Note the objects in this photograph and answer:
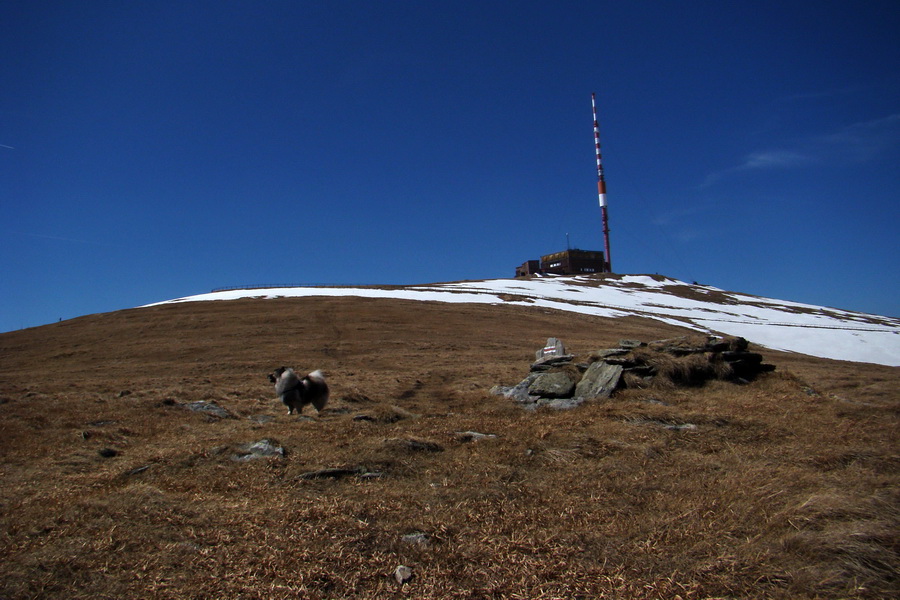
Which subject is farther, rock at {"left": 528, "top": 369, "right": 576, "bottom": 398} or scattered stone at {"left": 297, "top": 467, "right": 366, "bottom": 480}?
rock at {"left": 528, "top": 369, "right": 576, "bottom": 398}

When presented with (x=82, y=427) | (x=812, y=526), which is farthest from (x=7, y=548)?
(x=812, y=526)

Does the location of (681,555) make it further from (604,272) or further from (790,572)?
(604,272)

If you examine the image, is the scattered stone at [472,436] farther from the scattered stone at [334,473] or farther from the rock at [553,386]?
the rock at [553,386]

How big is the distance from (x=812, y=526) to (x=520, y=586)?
3.41m

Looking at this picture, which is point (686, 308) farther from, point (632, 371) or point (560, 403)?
point (560, 403)

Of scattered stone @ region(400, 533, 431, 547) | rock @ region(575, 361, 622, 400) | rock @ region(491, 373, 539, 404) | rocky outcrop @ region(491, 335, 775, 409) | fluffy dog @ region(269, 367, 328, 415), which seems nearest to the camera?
scattered stone @ region(400, 533, 431, 547)

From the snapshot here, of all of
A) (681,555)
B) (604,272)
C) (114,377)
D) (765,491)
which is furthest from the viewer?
(604,272)

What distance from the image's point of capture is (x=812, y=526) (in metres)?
5.52

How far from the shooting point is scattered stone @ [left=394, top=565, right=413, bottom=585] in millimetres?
5114

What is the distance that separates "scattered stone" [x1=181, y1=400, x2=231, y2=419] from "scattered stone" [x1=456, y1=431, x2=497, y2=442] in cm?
712

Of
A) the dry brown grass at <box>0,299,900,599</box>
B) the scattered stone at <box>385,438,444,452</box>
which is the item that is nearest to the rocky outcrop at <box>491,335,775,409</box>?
the dry brown grass at <box>0,299,900,599</box>

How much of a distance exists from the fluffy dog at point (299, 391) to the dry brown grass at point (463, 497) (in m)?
0.53

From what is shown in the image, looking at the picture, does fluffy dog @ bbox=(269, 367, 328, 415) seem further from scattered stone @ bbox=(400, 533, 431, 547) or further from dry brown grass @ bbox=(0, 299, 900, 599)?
scattered stone @ bbox=(400, 533, 431, 547)

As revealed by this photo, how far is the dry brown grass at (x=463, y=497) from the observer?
4.98 metres
